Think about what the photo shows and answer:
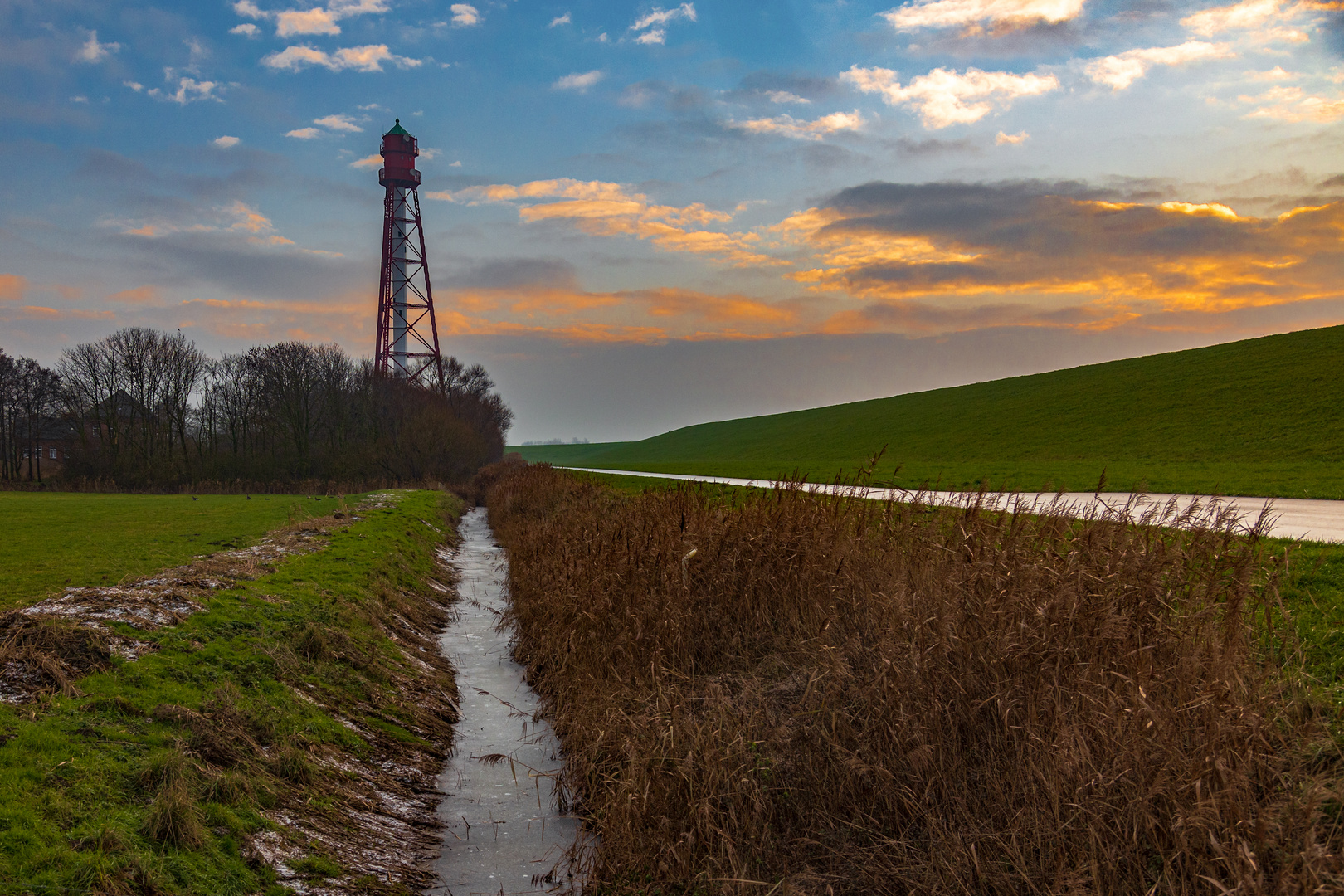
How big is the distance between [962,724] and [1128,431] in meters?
44.8

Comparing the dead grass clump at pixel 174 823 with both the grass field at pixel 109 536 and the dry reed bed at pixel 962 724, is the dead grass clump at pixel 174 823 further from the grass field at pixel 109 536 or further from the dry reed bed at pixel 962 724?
the grass field at pixel 109 536

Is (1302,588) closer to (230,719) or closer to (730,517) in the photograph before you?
(730,517)

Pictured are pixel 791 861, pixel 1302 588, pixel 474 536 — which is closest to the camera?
pixel 791 861

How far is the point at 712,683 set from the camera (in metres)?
6.35

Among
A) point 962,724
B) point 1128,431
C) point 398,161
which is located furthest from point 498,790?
point 398,161

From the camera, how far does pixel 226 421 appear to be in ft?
158

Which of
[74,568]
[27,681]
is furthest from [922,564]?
[74,568]

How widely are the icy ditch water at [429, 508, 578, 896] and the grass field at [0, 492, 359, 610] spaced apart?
13.7 ft

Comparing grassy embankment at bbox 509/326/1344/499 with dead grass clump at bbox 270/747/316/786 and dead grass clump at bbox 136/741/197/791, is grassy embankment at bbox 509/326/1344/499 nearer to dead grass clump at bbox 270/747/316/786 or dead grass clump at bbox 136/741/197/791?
dead grass clump at bbox 270/747/316/786

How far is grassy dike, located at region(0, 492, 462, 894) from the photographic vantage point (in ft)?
12.5

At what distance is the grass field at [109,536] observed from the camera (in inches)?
336

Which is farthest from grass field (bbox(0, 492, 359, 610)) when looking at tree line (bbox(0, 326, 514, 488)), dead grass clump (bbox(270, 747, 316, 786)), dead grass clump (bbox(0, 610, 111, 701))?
tree line (bbox(0, 326, 514, 488))

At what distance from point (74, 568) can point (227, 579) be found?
1845 millimetres

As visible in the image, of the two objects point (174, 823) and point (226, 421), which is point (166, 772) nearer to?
point (174, 823)
